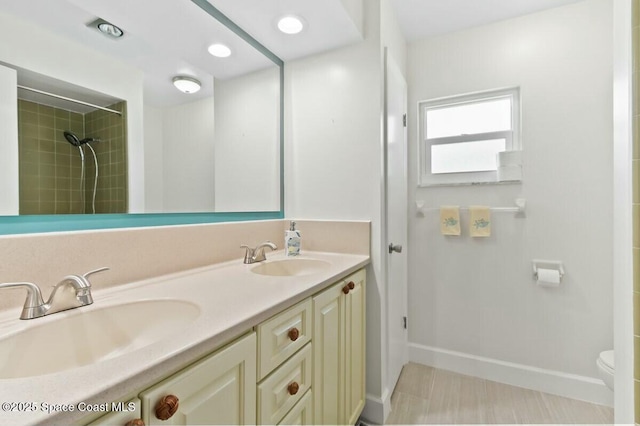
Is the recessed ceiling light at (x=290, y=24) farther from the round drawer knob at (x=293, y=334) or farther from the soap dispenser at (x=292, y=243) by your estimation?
the round drawer knob at (x=293, y=334)

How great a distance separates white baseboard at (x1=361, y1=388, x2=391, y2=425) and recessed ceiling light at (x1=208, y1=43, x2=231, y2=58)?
6.60 feet

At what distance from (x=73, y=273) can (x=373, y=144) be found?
138 centimetres

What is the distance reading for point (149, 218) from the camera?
117 centimetres

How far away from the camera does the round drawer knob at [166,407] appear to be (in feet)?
1.70

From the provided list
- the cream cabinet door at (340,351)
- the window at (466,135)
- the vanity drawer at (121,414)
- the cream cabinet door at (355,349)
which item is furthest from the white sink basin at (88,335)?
the window at (466,135)

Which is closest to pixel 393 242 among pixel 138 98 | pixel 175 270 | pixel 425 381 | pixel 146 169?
pixel 425 381

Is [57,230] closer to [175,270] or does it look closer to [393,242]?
[175,270]

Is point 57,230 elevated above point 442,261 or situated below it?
above

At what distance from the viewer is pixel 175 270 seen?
115cm

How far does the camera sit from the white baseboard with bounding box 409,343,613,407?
5.61 feet

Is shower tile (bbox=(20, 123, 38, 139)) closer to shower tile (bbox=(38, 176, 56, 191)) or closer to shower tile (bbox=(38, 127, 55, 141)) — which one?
shower tile (bbox=(38, 127, 55, 141))

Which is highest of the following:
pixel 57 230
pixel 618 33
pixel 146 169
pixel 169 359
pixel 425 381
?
pixel 618 33

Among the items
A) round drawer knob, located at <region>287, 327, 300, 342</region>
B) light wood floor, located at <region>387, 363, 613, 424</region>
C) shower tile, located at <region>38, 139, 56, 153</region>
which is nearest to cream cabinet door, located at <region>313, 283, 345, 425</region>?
round drawer knob, located at <region>287, 327, 300, 342</region>

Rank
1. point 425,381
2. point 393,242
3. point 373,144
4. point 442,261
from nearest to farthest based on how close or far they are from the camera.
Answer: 1. point 373,144
2. point 393,242
3. point 425,381
4. point 442,261
